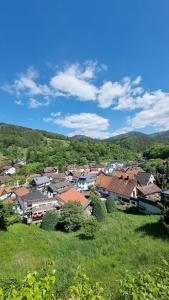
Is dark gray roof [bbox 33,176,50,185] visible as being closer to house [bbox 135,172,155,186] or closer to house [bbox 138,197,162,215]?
house [bbox 135,172,155,186]

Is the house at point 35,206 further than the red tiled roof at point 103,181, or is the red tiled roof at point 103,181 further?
the red tiled roof at point 103,181

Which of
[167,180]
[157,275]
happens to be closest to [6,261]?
[157,275]

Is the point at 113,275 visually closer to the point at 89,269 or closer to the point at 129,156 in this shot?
the point at 89,269

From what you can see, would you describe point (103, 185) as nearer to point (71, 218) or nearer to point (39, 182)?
point (71, 218)

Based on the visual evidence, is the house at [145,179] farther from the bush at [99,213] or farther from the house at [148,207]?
the bush at [99,213]

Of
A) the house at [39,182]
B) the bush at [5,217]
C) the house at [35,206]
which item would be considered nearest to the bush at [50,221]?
the bush at [5,217]
